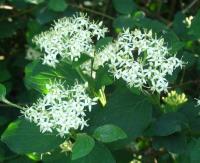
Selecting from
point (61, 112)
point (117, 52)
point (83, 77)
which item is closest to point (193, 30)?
point (117, 52)

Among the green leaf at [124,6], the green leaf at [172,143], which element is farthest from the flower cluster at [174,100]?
the green leaf at [124,6]

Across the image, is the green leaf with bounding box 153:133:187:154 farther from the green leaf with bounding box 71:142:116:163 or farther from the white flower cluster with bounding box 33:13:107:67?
the white flower cluster with bounding box 33:13:107:67

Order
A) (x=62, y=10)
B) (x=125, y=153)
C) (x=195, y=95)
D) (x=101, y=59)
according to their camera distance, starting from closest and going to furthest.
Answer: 1. (x=101, y=59)
2. (x=125, y=153)
3. (x=62, y=10)
4. (x=195, y=95)

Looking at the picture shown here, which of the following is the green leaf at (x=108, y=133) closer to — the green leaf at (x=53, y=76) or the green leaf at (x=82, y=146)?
the green leaf at (x=82, y=146)

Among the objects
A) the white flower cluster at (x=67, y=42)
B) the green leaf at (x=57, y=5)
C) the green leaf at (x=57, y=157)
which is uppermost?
the green leaf at (x=57, y=5)

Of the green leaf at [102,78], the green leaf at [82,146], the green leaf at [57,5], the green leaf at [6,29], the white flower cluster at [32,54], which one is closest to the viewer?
the green leaf at [82,146]

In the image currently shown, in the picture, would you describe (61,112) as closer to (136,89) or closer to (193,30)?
(136,89)
